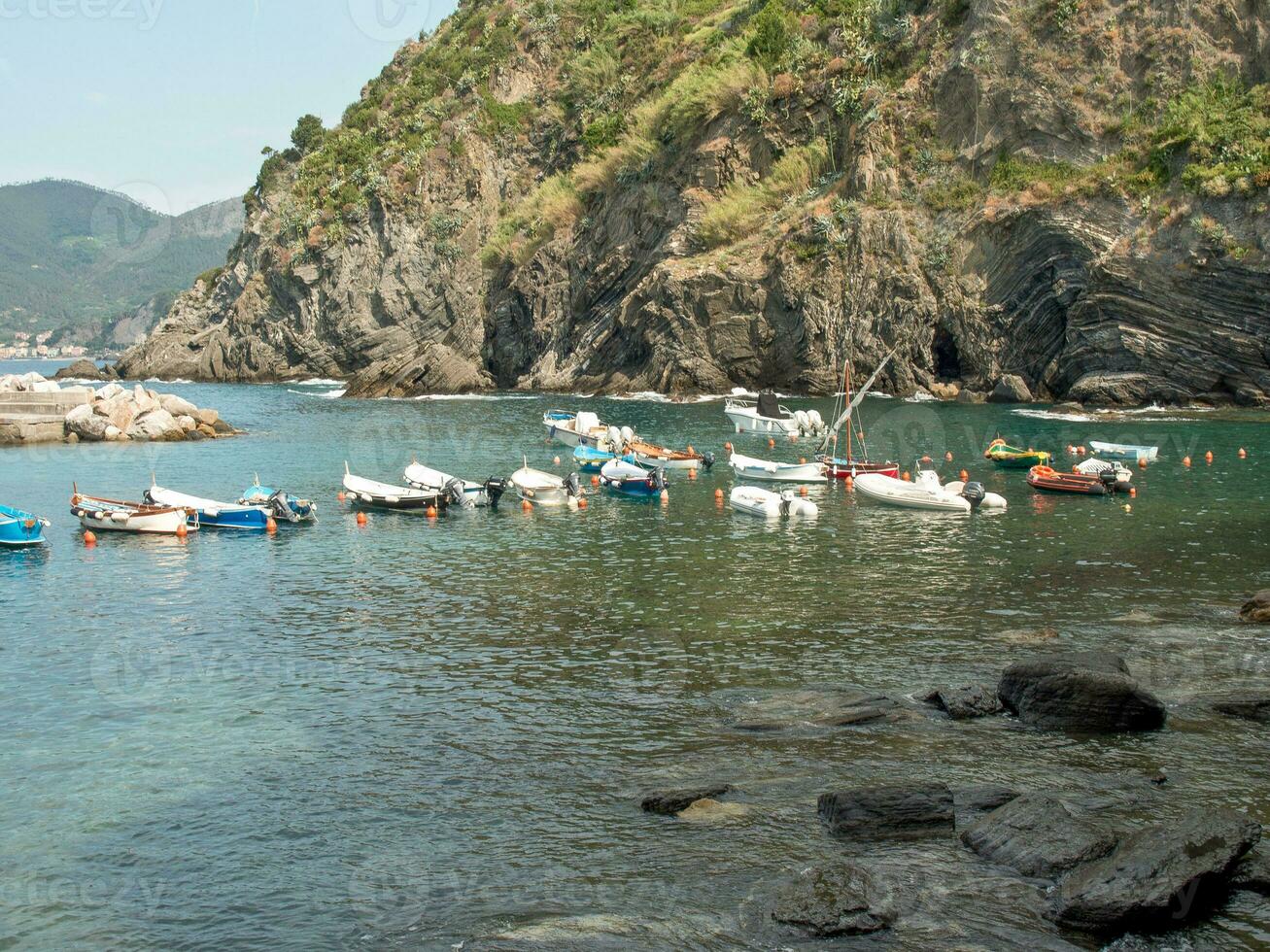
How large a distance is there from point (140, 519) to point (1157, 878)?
40.9 m

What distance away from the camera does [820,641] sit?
28062mm

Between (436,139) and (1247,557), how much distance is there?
128 m

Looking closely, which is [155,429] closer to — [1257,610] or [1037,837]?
[1257,610]

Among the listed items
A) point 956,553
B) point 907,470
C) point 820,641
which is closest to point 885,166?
point 907,470

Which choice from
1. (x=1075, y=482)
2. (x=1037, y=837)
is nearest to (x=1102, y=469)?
(x=1075, y=482)

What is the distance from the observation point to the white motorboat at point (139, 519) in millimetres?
45531

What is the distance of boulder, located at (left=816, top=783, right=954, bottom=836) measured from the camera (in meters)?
17.4

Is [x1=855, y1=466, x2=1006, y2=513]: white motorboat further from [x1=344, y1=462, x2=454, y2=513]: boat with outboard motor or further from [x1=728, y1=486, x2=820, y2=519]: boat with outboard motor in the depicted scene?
[x1=344, y1=462, x2=454, y2=513]: boat with outboard motor

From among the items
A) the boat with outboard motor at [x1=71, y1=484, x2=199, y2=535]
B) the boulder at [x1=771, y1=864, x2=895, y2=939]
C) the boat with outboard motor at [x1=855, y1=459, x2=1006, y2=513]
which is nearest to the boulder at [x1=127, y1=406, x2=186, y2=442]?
the boat with outboard motor at [x1=71, y1=484, x2=199, y2=535]

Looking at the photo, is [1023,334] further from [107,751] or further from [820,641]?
[107,751]

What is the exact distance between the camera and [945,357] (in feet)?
322

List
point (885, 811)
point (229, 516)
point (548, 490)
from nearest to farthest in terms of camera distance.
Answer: point (885, 811)
point (229, 516)
point (548, 490)

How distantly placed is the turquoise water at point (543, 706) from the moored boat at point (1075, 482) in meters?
2.08

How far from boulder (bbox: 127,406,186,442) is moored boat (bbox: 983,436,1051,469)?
5495 centimetres
